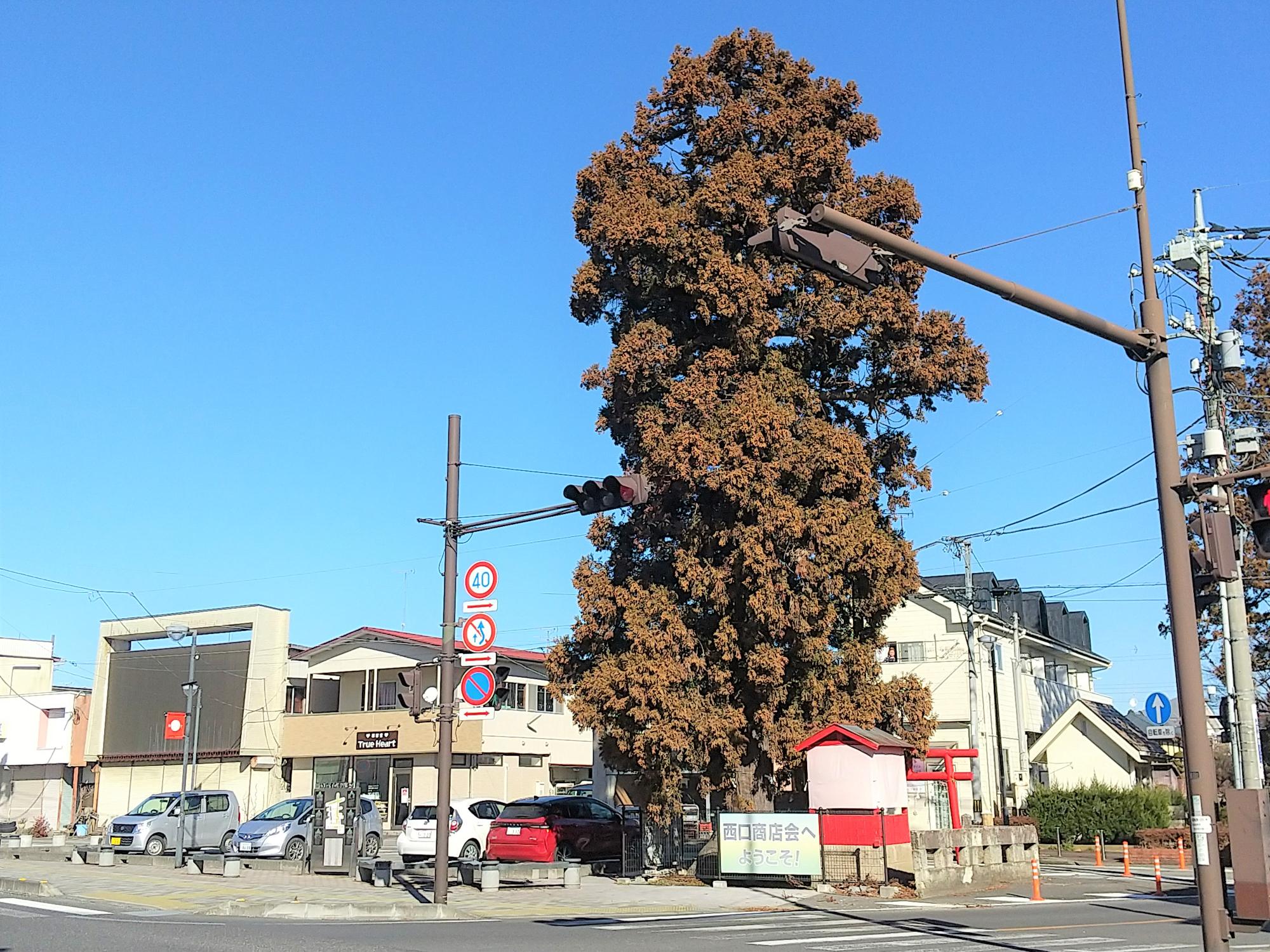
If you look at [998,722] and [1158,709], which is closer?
[1158,709]

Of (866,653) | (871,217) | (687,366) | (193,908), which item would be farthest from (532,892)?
(871,217)

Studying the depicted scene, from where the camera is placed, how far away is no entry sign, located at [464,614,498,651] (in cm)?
1833

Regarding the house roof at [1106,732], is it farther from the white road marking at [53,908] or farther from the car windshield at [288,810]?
the white road marking at [53,908]

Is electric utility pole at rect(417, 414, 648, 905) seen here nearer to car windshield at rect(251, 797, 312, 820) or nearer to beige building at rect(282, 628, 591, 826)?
car windshield at rect(251, 797, 312, 820)

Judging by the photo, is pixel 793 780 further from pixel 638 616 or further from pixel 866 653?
pixel 638 616

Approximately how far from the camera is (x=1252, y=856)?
34.6 feet

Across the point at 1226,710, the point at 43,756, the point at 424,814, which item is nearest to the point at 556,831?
the point at 424,814

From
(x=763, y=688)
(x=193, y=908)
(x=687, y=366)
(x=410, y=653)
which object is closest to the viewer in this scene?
(x=193, y=908)

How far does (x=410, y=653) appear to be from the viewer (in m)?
47.5

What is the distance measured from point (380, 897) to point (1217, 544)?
15141mm

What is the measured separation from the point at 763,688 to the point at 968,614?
60.1 feet

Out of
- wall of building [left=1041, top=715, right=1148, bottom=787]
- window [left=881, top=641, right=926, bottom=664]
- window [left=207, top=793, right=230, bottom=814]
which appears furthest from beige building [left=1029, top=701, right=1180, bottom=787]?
window [left=207, top=793, right=230, bottom=814]

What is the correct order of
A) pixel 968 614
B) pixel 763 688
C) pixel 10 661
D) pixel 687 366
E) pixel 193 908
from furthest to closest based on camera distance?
pixel 10 661 → pixel 968 614 → pixel 687 366 → pixel 763 688 → pixel 193 908

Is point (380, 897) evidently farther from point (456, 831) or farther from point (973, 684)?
point (973, 684)
